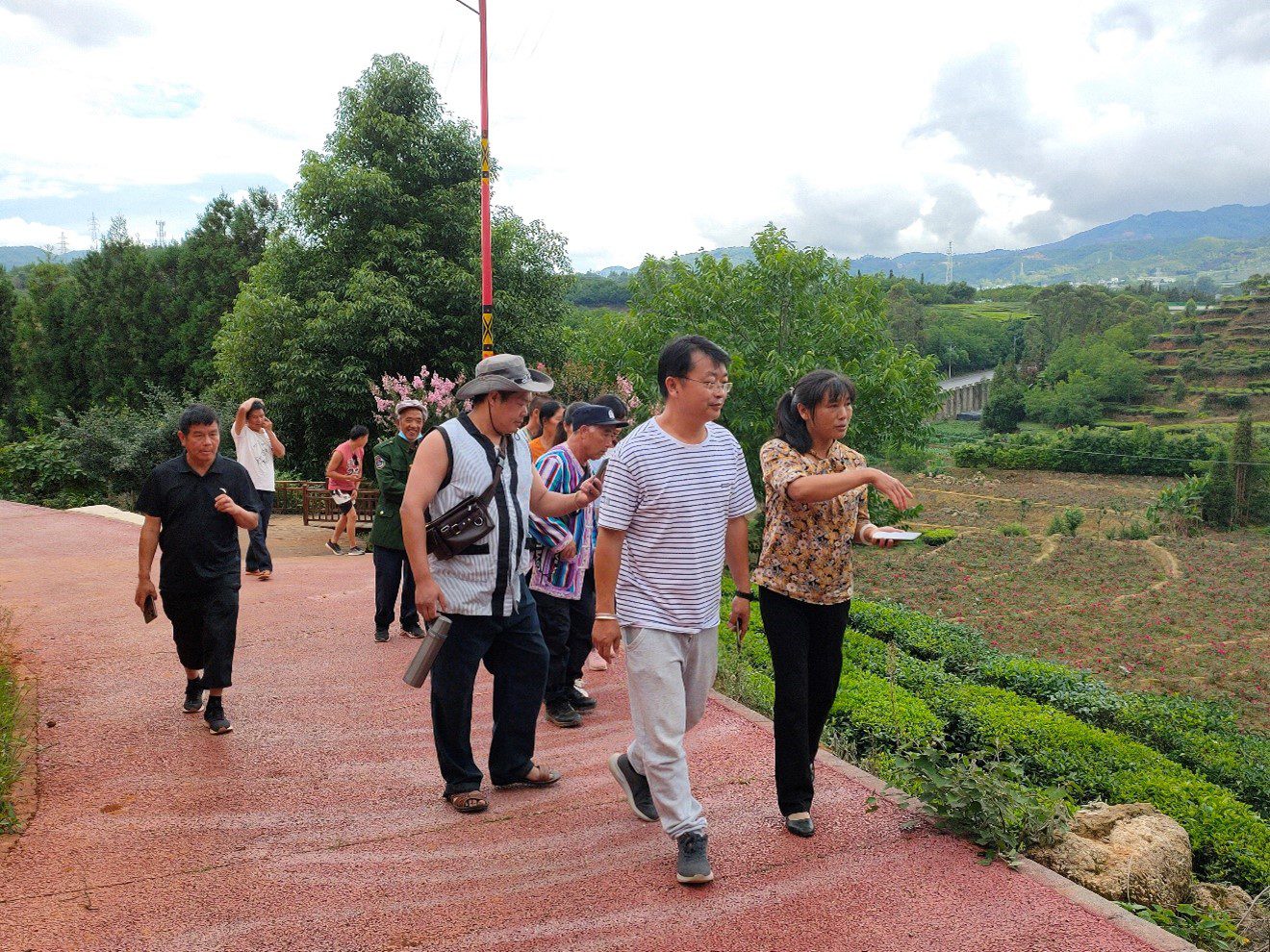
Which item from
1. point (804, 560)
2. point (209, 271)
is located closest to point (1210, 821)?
point (804, 560)

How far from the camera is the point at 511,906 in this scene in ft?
10.7

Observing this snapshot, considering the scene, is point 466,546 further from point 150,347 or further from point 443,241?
point 150,347

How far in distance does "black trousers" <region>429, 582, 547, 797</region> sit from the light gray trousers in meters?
0.68

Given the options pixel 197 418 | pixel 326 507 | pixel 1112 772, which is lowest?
pixel 1112 772

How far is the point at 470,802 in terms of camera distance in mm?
3994

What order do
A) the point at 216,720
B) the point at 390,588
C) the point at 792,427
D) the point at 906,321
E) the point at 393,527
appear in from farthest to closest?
1. the point at 906,321
2. the point at 390,588
3. the point at 393,527
4. the point at 216,720
5. the point at 792,427

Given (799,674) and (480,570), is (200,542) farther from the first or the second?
(799,674)

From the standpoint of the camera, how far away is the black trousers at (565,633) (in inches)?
199

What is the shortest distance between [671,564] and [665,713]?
53cm

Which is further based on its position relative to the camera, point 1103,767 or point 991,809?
point 1103,767

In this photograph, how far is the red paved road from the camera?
10.2ft

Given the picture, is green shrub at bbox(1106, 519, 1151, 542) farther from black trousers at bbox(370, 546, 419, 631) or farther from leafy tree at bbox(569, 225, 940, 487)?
black trousers at bbox(370, 546, 419, 631)

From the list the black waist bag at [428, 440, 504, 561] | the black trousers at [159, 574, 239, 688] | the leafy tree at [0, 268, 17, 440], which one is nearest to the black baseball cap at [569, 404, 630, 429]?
the black waist bag at [428, 440, 504, 561]

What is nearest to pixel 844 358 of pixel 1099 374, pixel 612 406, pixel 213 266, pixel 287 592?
pixel 287 592
